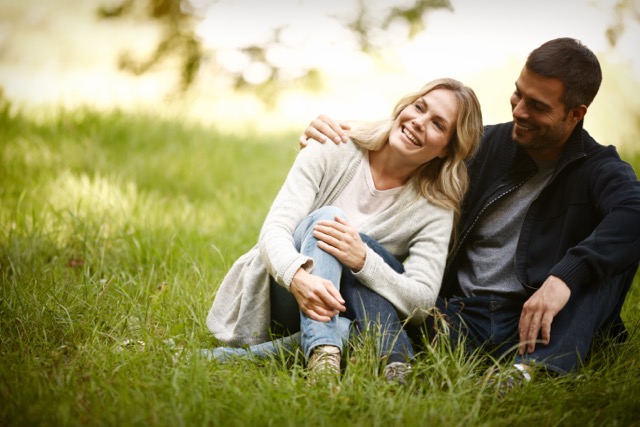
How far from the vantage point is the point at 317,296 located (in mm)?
2225

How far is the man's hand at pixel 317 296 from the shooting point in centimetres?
222

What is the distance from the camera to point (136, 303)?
111 inches

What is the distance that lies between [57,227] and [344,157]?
188 centimetres

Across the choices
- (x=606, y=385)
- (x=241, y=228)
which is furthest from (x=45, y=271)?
(x=606, y=385)

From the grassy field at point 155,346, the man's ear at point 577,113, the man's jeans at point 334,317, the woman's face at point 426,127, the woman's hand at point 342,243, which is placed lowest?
the grassy field at point 155,346

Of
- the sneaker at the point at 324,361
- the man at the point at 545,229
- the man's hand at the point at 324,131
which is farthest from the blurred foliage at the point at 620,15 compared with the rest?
the sneaker at the point at 324,361

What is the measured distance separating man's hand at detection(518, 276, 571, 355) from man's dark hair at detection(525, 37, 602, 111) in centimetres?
75

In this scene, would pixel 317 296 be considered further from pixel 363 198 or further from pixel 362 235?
pixel 363 198

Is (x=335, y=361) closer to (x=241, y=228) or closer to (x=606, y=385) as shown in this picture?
(x=606, y=385)

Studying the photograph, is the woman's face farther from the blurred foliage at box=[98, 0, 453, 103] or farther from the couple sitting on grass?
the blurred foliage at box=[98, 0, 453, 103]

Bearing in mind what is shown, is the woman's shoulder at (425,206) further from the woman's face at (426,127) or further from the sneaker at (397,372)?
the sneaker at (397,372)

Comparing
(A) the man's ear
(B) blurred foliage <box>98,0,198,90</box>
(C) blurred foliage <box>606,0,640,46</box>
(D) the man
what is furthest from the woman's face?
(B) blurred foliage <box>98,0,198,90</box>

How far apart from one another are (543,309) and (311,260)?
850mm

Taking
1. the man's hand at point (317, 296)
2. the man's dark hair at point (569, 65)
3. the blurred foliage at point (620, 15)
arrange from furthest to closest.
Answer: the blurred foliage at point (620, 15), the man's dark hair at point (569, 65), the man's hand at point (317, 296)
